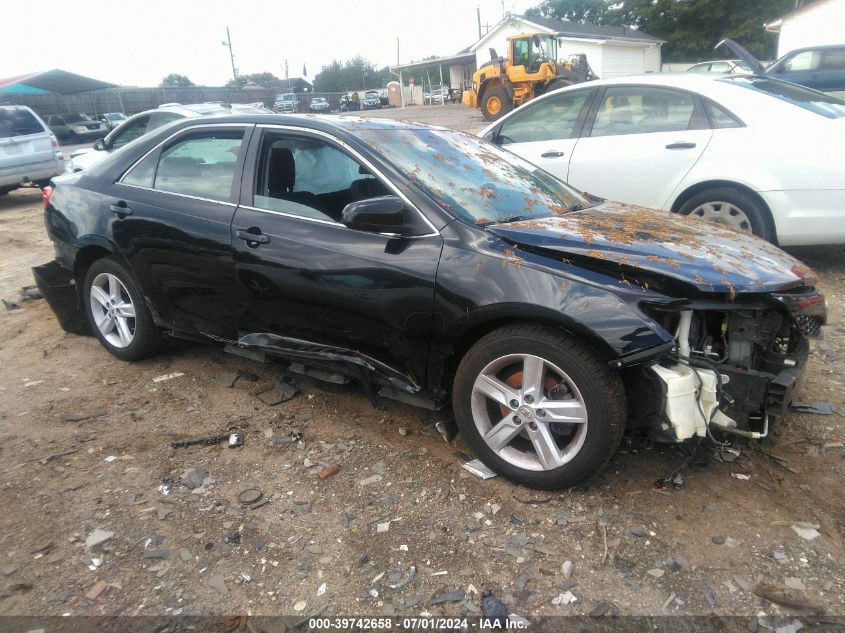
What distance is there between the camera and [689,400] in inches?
103

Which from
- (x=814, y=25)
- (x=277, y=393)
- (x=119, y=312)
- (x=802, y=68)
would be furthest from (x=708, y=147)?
(x=814, y=25)

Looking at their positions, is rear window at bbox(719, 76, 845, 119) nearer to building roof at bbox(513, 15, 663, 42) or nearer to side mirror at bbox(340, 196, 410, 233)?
side mirror at bbox(340, 196, 410, 233)

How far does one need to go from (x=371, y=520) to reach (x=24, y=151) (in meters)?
12.2

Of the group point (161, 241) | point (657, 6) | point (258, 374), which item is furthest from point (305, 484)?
point (657, 6)

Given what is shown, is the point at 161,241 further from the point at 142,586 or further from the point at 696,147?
the point at 696,147

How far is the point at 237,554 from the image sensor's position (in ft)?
8.60

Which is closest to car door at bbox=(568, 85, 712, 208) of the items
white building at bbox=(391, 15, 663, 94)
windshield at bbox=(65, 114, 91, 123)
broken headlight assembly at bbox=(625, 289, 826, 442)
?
broken headlight assembly at bbox=(625, 289, 826, 442)

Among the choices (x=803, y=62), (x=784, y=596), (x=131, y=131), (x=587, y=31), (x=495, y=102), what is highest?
(x=587, y=31)

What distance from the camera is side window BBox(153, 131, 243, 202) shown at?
3.74 m

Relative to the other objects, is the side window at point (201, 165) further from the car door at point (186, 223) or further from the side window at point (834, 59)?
the side window at point (834, 59)

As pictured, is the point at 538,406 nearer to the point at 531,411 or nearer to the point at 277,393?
the point at 531,411

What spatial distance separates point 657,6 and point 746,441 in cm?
4886

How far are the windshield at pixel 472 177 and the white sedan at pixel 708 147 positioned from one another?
1.92 meters

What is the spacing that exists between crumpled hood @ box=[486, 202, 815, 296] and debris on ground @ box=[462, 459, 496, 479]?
1096mm
